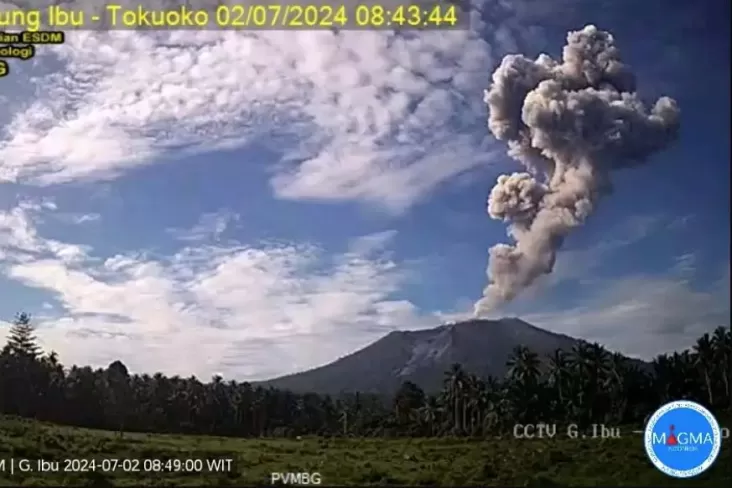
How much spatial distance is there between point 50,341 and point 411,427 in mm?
2636

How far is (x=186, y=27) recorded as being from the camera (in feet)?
21.3

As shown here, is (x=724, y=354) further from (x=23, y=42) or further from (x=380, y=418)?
(x=23, y=42)

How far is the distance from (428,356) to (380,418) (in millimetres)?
586

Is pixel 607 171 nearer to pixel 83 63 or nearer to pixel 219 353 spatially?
pixel 219 353

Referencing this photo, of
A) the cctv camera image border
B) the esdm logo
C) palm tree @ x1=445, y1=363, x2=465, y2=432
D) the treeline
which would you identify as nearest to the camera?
the esdm logo

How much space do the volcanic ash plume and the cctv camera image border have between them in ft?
10.3

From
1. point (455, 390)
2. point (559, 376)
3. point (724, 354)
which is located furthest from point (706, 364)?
point (455, 390)

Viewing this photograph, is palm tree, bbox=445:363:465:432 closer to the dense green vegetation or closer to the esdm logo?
the dense green vegetation

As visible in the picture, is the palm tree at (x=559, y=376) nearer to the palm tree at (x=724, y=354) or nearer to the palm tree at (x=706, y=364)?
the palm tree at (x=706, y=364)

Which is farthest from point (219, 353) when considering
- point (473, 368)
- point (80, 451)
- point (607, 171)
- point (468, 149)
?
point (607, 171)

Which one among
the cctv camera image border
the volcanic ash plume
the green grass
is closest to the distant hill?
the volcanic ash plume

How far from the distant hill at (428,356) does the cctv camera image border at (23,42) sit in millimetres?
2922

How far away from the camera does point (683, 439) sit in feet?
20.5

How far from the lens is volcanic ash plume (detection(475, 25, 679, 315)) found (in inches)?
254
